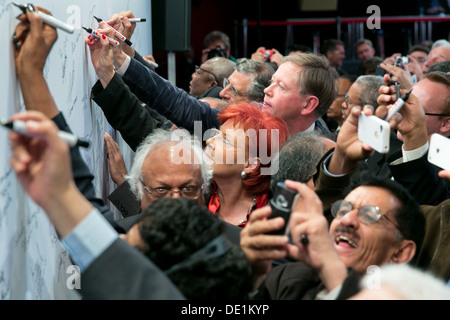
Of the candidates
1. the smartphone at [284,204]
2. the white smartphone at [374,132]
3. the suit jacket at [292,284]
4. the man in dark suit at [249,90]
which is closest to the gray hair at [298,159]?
the white smartphone at [374,132]

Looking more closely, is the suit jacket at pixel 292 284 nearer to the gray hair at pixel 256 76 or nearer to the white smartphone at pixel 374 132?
the white smartphone at pixel 374 132

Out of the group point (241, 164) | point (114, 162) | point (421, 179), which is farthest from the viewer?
point (114, 162)

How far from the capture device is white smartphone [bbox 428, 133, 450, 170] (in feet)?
6.77

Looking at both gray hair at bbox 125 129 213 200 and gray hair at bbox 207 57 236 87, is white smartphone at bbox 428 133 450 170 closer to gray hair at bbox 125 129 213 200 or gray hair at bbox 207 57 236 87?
gray hair at bbox 125 129 213 200

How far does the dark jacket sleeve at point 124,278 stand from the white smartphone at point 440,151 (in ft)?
3.61

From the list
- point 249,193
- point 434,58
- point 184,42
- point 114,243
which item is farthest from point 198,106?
point 434,58

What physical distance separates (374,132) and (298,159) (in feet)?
1.92

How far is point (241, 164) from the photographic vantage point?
264cm

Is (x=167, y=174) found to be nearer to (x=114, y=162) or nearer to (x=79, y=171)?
(x=79, y=171)

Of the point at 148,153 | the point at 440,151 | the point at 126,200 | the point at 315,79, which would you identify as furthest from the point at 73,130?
the point at 315,79

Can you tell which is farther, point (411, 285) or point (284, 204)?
point (284, 204)

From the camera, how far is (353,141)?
85.4 inches

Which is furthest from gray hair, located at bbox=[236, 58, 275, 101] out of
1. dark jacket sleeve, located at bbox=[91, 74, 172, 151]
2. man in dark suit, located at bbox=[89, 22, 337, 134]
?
dark jacket sleeve, located at bbox=[91, 74, 172, 151]
